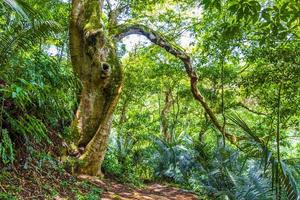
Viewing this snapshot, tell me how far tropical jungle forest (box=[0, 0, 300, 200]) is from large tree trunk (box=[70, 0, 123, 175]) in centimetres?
2

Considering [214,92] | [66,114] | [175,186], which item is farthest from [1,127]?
[214,92]

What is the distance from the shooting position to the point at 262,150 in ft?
10.5

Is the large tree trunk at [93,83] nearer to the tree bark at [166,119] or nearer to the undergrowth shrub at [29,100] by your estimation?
the undergrowth shrub at [29,100]

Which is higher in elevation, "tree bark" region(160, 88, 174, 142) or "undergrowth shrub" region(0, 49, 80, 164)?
"tree bark" region(160, 88, 174, 142)

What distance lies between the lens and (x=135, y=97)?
12.6m

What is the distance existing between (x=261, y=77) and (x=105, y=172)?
3.69m

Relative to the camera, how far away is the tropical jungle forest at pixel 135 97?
11.1 feet

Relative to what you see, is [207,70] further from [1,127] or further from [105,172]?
[1,127]

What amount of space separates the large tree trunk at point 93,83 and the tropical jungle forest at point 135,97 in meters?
0.02

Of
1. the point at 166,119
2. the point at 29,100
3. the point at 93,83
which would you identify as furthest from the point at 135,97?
the point at 29,100

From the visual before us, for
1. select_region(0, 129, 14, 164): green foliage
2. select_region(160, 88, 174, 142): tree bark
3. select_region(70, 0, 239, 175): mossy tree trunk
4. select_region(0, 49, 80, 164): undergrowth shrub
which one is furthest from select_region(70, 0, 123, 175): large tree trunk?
select_region(160, 88, 174, 142): tree bark

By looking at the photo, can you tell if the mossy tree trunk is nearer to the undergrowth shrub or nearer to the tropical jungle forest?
the tropical jungle forest

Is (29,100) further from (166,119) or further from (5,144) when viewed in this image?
(166,119)

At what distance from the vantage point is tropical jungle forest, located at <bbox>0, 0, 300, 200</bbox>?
11.1 feet
